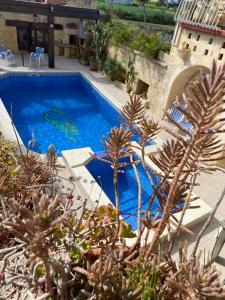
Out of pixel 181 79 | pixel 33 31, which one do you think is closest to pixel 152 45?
pixel 181 79

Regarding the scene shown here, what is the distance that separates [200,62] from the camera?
10.3 m

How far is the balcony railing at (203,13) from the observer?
9.51m

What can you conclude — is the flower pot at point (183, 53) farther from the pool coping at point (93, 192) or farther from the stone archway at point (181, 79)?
the pool coping at point (93, 192)

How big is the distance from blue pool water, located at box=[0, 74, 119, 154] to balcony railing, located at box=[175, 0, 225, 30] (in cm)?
567

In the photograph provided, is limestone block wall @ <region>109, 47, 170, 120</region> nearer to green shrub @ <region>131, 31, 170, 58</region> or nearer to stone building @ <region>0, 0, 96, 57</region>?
green shrub @ <region>131, 31, 170, 58</region>

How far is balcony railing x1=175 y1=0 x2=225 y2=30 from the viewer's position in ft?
31.2

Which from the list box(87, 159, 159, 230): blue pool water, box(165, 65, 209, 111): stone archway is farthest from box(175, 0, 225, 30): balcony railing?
box(87, 159, 159, 230): blue pool water

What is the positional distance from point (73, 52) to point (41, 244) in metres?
21.3

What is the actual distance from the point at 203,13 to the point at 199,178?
704cm

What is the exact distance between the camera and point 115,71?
15930mm

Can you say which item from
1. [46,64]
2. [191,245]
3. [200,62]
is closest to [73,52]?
[46,64]

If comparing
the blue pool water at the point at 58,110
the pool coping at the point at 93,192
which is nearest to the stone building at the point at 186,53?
the blue pool water at the point at 58,110

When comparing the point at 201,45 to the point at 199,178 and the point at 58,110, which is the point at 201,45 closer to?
the point at 199,178

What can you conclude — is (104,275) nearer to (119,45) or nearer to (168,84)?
(168,84)
